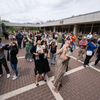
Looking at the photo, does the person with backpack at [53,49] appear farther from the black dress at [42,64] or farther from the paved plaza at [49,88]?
the black dress at [42,64]

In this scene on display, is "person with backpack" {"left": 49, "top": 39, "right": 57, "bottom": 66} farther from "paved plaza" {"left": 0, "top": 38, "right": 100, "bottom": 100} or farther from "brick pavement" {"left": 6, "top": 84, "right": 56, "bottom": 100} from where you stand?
"brick pavement" {"left": 6, "top": 84, "right": 56, "bottom": 100}

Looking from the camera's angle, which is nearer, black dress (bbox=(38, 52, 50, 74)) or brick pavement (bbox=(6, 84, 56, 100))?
brick pavement (bbox=(6, 84, 56, 100))

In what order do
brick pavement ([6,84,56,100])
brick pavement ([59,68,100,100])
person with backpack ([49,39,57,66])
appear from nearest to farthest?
brick pavement ([6,84,56,100]), brick pavement ([59,68,100,100]), person with backpack ([49,39,57,66])

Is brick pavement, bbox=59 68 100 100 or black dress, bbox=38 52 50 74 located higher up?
black dress, bbox=38 52 50 74

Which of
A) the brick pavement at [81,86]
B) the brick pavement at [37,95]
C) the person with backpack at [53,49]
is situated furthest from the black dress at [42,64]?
the person with backpack at [53,49]

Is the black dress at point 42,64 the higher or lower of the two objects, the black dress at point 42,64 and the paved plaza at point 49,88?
the higher

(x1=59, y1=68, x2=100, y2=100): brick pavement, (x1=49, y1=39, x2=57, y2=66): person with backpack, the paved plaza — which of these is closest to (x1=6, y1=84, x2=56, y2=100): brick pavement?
the paved plaza

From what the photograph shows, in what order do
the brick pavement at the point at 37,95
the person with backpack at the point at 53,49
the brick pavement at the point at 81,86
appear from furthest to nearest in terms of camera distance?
the person with backpack at the point at 53,49
the brick pavement at the point at 81,86
the brick pavement at the point at 37,95

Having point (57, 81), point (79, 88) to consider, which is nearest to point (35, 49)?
point (57, 81)

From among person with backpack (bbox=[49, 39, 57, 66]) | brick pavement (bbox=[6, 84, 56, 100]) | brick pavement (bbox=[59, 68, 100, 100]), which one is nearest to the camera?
brick pavement (bbox=[6, 84, 56, 100])

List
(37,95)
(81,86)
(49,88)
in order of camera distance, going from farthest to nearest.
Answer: (81,86) < (49,88) < (37,95)

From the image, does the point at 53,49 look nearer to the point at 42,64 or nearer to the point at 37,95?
the point at 42,64

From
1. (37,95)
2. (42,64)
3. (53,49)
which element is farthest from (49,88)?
(53,49)

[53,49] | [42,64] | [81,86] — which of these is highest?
[53,49]
